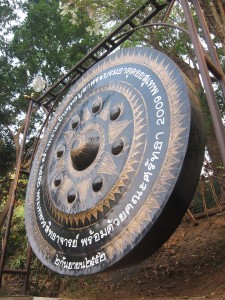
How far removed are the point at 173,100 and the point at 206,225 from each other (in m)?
4.51

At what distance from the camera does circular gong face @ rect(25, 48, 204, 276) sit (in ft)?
6.41

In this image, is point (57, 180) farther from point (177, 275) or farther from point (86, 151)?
→ point (177, 275)

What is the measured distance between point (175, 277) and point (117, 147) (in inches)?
131

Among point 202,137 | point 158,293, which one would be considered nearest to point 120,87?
point 202,137

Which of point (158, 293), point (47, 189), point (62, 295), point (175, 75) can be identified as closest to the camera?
point (175, 75)

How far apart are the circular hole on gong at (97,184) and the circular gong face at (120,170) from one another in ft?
0.03

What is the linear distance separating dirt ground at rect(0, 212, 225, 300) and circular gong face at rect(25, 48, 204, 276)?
7.53ft

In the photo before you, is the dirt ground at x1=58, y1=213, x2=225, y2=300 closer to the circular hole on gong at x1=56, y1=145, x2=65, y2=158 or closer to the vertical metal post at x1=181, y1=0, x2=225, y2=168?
the circular hole on gong at x1=56, y1=145, x2=65, y2=158

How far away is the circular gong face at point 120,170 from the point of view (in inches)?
76.9

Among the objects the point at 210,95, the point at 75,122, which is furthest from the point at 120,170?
the point at 75,122

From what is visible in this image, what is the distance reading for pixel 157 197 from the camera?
1917 mm

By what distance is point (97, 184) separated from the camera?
7.83 ft

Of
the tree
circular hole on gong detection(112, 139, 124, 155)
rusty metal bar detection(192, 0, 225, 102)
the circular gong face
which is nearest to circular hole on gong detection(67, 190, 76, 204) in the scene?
the circular gong face

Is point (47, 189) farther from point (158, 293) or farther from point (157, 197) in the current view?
point (158, 293)
